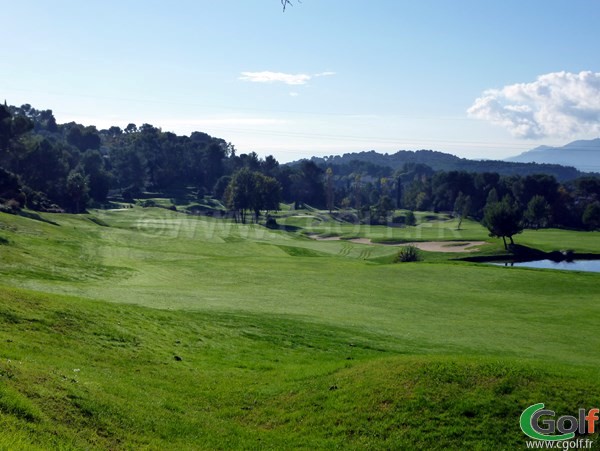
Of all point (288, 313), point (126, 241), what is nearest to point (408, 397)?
point (288, 313)

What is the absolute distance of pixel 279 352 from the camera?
29797mm

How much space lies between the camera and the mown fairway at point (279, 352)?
685 inches

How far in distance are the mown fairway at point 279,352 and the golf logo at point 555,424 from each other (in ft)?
1.18

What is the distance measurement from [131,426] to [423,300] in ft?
111

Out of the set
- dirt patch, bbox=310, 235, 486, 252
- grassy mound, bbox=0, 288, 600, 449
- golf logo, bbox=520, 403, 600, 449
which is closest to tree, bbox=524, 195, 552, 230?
dirt patch, bbox=310, 235, 486, 252

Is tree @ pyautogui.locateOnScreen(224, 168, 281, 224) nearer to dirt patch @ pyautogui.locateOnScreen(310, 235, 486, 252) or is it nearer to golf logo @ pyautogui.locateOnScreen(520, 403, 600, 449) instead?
dirt patch @ pyautogui.locateOnScreen(310, 235, 486, 252)

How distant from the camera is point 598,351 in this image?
32562 mm

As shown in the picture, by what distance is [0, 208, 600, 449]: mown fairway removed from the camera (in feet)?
57.1

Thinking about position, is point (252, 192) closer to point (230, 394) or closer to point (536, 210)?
point (536, 210)

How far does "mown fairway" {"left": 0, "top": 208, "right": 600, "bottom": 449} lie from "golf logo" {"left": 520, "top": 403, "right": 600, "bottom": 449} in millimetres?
359

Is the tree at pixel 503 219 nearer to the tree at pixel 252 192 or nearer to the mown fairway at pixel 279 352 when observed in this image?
the mown fairway at pixel 279 352

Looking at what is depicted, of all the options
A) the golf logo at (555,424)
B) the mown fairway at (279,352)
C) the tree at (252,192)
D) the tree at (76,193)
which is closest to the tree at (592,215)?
the tree at (252,192)

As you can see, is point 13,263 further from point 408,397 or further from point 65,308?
point 408,397

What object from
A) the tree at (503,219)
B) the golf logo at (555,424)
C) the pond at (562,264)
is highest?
the tree at (503,219)
